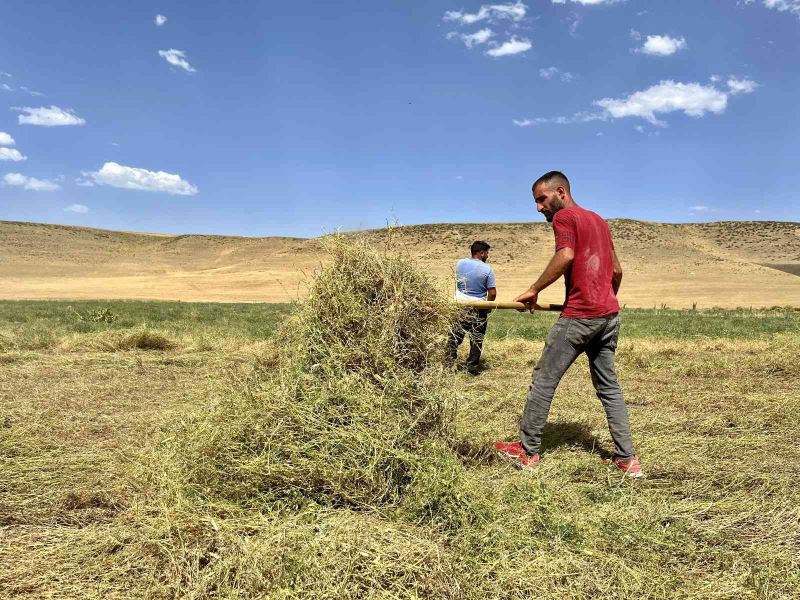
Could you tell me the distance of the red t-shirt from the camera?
3.84m

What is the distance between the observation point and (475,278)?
6617 mm

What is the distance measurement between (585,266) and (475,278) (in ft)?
9.16

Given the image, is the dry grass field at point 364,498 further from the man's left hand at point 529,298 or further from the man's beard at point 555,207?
the man's beard at point 555,207

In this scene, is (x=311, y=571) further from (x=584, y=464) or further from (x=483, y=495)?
(x=584, y=464)

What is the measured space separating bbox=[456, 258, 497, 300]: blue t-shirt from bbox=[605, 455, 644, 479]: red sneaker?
9.94 ft

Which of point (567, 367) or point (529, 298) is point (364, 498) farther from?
point (529, 298)

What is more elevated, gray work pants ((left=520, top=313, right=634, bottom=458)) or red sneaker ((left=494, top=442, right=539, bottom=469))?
gray work pants ((left=520, top=313, right=634, bottom=458))

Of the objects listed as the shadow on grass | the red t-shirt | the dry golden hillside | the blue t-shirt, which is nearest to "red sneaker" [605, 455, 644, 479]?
the shadow on grass

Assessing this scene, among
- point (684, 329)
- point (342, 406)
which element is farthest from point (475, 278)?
point (684, 329)

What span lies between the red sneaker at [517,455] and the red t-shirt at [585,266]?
3.54ft

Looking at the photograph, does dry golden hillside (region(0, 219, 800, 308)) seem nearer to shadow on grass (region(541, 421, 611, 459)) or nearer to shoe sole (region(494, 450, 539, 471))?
shadow on grass (region(541, 421, 611, 459))

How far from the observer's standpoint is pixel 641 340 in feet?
34.1

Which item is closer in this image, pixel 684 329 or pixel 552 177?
pixel 552 177

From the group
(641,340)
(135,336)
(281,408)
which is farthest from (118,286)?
(281,408)
